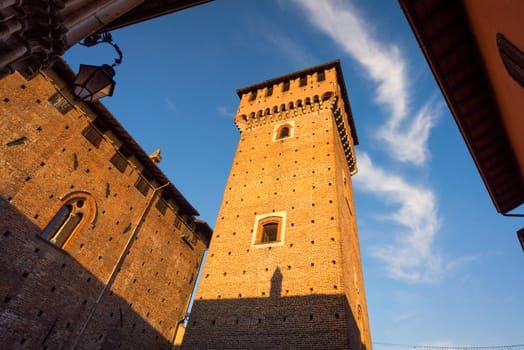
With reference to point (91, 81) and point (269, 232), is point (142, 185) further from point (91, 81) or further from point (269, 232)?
point (91, 81)

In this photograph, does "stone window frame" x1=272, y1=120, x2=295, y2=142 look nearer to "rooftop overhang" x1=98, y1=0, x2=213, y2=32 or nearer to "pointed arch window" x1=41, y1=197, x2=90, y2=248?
"pointed arch window" x1=41, y1=197, x2=90, y2=248

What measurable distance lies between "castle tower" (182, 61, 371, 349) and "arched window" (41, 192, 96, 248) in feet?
19.1

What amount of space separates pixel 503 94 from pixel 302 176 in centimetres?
890

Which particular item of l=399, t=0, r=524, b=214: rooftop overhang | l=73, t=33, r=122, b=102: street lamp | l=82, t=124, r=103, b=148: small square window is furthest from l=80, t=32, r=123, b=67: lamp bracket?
l=82, t=124, r=103, b=148: small square window

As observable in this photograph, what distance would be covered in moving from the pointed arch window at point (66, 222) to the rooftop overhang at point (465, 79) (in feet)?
43.9

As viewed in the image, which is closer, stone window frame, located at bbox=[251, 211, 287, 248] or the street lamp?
the street lamp

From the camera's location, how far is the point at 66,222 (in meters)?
12.1

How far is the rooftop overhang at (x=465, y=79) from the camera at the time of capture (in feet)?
15.2

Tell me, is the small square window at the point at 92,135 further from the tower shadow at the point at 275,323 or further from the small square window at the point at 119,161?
the tower shadow at the point at 275,323

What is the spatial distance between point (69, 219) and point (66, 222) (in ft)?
0.56

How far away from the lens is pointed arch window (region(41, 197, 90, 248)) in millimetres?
11634

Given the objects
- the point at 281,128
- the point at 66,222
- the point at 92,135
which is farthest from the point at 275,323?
the point at 92,135

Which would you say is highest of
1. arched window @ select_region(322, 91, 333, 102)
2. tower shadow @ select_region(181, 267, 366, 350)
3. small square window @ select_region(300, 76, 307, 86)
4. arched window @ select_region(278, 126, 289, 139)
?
small square window @ select_region(300, 76, 307, 86)

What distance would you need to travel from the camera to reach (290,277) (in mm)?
9758
